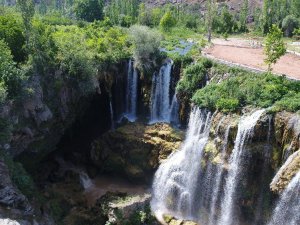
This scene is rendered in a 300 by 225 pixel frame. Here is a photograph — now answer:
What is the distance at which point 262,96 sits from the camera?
2823 centimetres

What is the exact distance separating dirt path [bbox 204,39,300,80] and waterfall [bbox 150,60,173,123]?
634 cm

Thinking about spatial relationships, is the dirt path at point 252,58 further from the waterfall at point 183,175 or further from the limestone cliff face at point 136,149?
the limestone cliff face at point 136,149

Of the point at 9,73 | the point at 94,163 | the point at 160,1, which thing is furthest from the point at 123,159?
the point at 160,1

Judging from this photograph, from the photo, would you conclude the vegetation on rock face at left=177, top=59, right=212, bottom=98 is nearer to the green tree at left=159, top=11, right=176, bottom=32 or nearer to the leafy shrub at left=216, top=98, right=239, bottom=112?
the leafy shrub at left=216, top=98, right=239, bottom=112

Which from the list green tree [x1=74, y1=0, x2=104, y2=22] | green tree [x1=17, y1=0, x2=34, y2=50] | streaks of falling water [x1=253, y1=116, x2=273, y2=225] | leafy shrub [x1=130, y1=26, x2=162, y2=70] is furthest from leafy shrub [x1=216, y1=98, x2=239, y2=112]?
green tree [x1=74, y1=0, x2=104, y2=22]

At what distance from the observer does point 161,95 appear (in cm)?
3738

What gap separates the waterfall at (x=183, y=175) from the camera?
2994 centimetres

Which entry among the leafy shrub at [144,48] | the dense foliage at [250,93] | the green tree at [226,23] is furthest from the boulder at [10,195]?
the green tree at [226,23]

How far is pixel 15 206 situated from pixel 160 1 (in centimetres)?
11980

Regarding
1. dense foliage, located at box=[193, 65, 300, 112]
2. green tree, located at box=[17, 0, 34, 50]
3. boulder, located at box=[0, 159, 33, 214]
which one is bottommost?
boulder, located at box=[0, 159, 33, 214]

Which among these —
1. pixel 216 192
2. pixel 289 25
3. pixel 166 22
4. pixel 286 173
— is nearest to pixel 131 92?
pixel 216 192

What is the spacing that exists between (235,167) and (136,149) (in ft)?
30.6

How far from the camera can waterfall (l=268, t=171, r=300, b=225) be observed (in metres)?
23.2

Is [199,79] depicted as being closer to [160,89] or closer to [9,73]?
[160,89]
